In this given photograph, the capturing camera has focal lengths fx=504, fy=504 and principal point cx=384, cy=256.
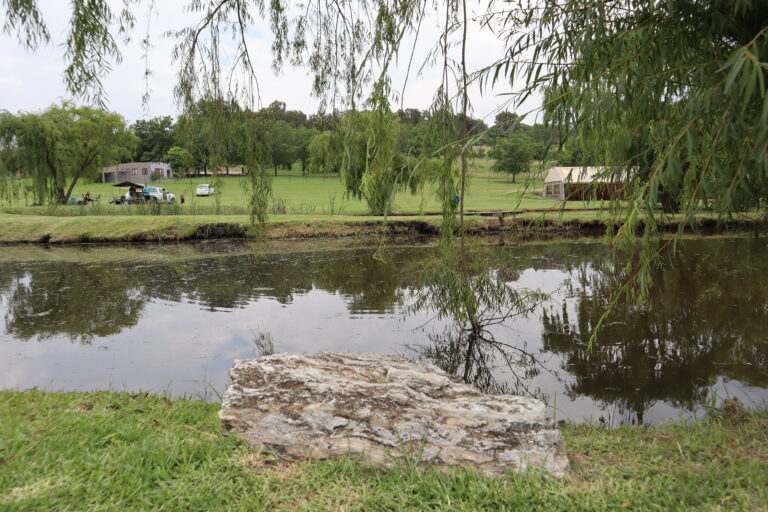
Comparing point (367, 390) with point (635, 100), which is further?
point (367, 390)

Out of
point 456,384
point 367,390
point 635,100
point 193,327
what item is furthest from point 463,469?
point 193,327

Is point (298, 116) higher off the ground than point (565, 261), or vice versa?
point (298, 116)

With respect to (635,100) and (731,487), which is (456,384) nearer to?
(731,487)

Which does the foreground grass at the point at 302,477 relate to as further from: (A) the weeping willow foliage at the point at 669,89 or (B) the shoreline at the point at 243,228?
(B) the shoreline at the point at 243,228

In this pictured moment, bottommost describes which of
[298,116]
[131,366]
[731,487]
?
[131,366]

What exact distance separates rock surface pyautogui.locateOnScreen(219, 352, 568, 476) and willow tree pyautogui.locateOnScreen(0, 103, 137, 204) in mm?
22464

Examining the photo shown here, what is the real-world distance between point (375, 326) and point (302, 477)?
490cm

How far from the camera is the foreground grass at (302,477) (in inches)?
83.5

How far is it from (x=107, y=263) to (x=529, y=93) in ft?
42.1

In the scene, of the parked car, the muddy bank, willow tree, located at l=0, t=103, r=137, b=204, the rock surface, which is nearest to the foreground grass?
the rock surface

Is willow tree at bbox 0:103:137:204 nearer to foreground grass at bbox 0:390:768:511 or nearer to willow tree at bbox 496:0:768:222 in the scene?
foreground grass at bbox 0:390:768:511

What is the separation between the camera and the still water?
4969mm

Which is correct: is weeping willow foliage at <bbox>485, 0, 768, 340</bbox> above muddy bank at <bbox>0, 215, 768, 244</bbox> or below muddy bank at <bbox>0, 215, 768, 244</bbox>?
above

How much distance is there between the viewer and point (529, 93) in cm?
256
